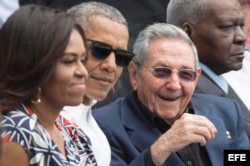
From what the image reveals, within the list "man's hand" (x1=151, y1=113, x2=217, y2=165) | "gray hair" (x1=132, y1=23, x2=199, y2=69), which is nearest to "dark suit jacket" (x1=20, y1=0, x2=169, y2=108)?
"gray hair" (x1=132, y1=23, x2=199, y2=69)

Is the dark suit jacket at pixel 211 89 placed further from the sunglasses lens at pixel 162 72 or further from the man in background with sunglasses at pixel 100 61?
the man in background with sunglasses at pixel 100 61

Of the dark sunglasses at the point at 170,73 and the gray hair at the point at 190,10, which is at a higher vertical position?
the gray hair at the point at 190,10

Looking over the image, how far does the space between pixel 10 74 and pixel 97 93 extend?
3.03 feet

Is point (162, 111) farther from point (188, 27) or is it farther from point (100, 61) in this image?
point (188, 27)

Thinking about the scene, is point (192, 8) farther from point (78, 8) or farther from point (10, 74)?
point (10, 74)

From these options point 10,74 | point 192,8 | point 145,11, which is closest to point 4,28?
point 10,74

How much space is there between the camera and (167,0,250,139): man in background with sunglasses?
16.8 feet

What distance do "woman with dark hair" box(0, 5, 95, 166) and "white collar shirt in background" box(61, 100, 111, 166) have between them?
0.53 m

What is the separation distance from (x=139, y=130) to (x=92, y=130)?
1.18 feet

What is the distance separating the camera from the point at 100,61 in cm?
395

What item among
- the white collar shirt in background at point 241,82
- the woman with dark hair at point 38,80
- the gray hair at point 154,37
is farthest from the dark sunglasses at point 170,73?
the white collar shirt in background at point 241,82

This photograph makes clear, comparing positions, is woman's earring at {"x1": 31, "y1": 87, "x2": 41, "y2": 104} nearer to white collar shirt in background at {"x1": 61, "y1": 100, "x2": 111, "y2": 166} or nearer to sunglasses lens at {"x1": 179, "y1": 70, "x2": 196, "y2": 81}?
white collar shirt in background at {"x1": 61, "y1": 100, "x2": 111, "y2": 166}

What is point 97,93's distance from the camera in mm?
3957

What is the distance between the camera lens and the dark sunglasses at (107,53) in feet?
13.0
